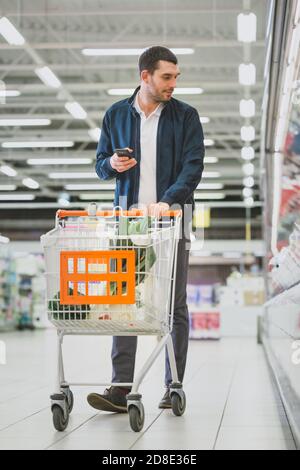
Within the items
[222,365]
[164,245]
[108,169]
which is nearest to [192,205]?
[108,169]

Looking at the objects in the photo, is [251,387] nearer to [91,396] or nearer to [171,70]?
[91,396]

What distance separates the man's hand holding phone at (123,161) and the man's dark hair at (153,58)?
1.47 ft

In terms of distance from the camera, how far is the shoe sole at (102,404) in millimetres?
3527

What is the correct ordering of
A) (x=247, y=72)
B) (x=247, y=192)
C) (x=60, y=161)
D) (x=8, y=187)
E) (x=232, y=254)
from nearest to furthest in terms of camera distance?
(x=247, y=72) < (x=60, y=161) < (x=247, y=192) < (x=8, y=187) < (x=232, y=254)

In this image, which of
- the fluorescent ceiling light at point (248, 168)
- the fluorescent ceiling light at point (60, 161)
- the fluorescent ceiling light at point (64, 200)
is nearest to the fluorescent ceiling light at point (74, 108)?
the fluorescent ceiling light at point (64, 200)

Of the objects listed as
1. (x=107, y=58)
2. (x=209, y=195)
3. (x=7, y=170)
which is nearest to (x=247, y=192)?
(x=209, y=195)

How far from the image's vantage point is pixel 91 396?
3514 mm

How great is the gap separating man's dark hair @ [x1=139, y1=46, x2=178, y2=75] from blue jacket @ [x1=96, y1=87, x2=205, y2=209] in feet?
0.73

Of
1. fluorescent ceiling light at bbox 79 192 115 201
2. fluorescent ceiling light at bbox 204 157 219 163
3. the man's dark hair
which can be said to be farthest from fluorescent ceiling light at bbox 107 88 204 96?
fluorescent ceiling light at bbox 79 192 115 201

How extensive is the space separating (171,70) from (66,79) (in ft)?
41.0

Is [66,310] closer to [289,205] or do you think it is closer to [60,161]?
[289,205]

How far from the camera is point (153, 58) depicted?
12.2ft

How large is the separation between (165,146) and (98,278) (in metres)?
0.98
